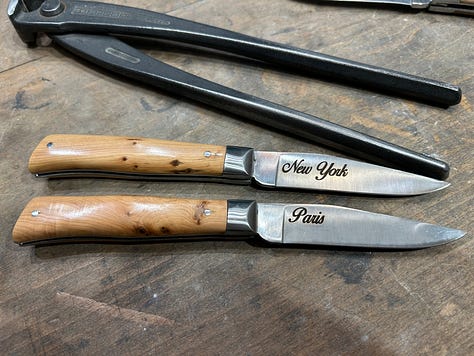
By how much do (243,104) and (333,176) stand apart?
0.79 feet

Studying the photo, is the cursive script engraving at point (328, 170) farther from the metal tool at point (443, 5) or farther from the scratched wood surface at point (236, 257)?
the metal tool at point (443, 5)

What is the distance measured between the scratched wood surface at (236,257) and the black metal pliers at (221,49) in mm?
50

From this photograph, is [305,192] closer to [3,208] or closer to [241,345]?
[241,345]

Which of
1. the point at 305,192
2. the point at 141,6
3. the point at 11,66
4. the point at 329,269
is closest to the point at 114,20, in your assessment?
the point at 141,6

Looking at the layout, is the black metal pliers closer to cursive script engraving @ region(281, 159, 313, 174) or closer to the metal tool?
cursive script engraving @ region(281, 159, 313, 174)

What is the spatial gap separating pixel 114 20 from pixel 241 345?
771 millimetres

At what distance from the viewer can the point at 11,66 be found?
3.62ft

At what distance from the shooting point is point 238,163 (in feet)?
2.87

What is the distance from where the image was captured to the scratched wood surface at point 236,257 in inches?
30.6

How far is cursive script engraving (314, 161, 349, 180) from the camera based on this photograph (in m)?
0.88

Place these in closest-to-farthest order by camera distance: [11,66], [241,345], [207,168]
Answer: [241,345], [207,168], [11,66]

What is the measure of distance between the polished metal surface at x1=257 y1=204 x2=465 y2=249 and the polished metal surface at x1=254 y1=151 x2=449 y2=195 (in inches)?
2.7

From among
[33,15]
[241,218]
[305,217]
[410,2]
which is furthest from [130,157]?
[410,2]

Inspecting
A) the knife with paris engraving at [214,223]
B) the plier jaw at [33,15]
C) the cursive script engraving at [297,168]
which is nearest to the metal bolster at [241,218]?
the knife with paris engraving at [214,223]
